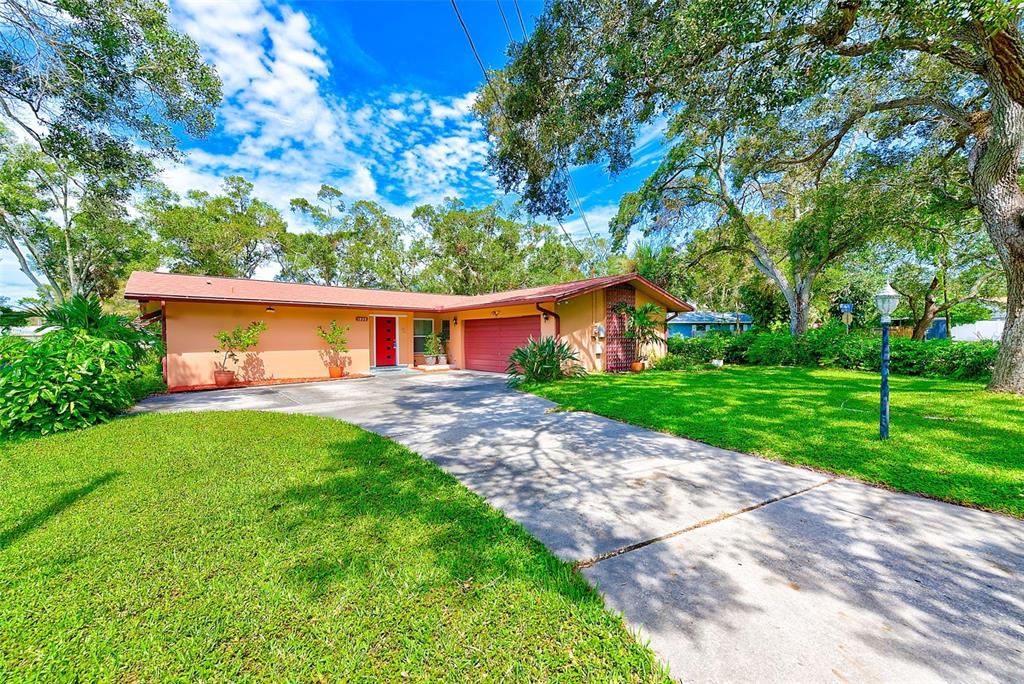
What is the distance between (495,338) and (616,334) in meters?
4.42

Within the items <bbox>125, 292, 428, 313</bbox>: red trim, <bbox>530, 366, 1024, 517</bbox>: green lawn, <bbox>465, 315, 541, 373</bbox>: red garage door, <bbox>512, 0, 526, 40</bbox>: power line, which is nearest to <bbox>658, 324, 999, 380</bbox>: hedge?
<bbox>530, 366, 1024, 517</bbox>: green lawn

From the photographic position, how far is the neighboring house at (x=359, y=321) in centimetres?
1016

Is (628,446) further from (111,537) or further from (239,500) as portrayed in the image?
(111,537)

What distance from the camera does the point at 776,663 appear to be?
1744 mm

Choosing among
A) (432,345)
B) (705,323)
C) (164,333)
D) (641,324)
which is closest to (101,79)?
(164,333)

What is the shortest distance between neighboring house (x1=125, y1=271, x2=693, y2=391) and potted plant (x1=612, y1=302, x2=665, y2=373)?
27 centimetres

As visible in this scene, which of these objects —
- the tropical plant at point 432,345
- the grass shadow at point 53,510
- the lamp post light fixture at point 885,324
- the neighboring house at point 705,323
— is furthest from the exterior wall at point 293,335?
the neighboring house at point 705,323

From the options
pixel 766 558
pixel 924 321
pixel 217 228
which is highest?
pixel 217 228

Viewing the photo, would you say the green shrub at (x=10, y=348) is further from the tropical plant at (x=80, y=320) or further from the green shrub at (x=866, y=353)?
the green shrub at (x=866, y=353)

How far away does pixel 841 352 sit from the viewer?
12852 mm

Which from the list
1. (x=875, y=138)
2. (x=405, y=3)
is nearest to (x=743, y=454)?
(x=405, y=3)

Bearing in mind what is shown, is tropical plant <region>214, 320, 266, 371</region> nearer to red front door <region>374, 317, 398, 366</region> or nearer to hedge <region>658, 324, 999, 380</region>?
red front door <region>374, 317, 398, 366</region>

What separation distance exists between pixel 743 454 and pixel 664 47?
5.71m

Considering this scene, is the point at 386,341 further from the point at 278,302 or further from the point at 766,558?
the point at 766,558
